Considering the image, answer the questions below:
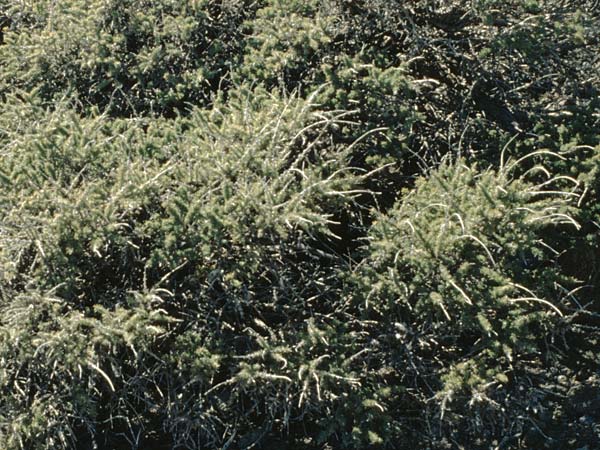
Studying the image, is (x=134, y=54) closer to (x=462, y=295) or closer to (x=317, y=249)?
(x=317, y=249)

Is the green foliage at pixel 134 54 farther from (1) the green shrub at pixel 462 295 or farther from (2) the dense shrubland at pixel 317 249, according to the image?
(1) the green shrub at pixel 462 295

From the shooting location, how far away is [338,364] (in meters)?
5.18

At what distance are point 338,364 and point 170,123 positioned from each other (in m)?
2.06

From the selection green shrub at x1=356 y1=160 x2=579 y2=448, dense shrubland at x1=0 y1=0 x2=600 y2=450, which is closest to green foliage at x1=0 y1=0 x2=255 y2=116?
dense shrubland at x1=0 y1=0 x2=600 y2=450

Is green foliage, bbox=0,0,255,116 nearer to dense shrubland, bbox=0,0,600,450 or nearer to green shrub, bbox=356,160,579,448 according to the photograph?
dense shrubland, bbox=0,0,600,450

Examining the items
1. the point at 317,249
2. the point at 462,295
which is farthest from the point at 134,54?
the point at 462,295

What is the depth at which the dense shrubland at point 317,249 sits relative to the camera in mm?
5102

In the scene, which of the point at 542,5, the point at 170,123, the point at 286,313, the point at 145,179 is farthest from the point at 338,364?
the point at 542,5

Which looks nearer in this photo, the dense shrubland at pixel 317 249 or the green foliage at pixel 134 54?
the dense shrubland at pixel 317 249

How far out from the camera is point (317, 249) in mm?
5562

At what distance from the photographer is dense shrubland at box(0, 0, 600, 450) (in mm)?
5102

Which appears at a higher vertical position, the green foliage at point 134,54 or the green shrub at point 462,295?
the green foliage at point 134,54

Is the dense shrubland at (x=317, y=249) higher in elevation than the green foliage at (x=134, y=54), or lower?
lower

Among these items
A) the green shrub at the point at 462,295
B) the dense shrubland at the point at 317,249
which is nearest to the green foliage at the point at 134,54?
the dense shrubland at the point at 317,249
